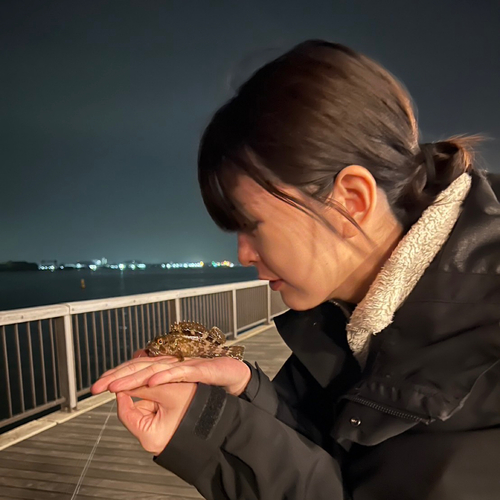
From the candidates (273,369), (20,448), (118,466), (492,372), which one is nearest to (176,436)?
(492,372)

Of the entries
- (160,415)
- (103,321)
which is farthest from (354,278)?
(103,321)

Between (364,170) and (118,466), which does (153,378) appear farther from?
(118,466)

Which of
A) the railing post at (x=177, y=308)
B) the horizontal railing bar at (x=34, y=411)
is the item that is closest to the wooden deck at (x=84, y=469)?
the horizontal railing bar at (x=34, y=411)

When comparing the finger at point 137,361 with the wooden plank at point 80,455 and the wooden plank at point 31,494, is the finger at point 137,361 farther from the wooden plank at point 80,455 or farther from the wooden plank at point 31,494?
the wooden plank at point 80,455

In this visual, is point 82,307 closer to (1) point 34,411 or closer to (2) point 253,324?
(1) point 34,411

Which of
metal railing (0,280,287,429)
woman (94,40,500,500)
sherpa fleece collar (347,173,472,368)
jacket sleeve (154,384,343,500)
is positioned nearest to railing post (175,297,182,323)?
metal railing (0,280,287,429)

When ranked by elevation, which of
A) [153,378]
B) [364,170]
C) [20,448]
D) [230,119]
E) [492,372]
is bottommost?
[20,448]
